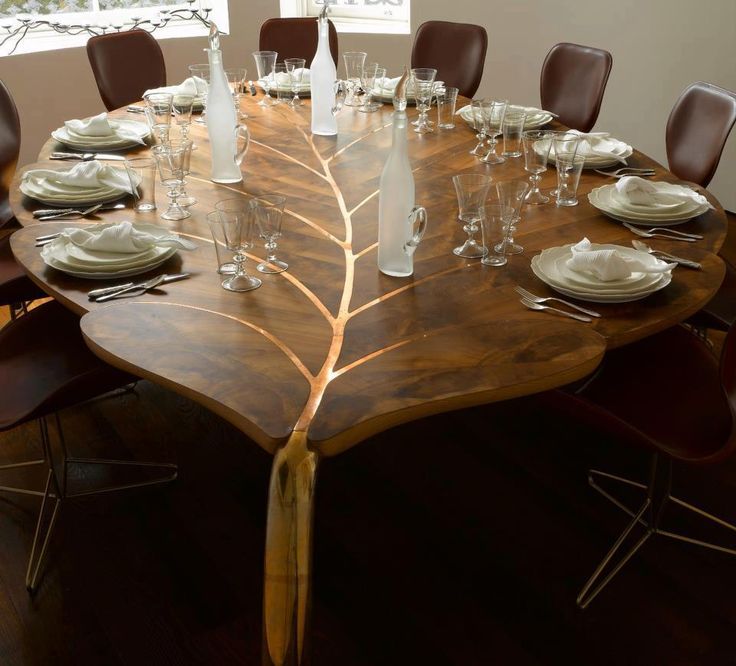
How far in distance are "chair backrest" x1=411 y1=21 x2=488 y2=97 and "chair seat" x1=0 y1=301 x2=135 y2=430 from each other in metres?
2.32

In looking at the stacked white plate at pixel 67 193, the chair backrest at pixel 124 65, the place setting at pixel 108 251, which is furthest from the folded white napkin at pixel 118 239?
the chair backrest at pixel 124 65

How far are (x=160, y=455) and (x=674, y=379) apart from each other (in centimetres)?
142

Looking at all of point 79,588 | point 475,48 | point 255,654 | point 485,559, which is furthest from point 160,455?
point 475,48

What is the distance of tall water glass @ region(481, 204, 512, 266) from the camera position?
5.31 ft

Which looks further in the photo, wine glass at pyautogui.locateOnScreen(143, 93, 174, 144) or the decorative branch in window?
the decorative branch in window

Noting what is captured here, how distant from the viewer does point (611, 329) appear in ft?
4.68

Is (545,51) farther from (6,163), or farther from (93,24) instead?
(6,163)

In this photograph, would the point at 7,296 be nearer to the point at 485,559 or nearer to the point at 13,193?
the point at 13,193

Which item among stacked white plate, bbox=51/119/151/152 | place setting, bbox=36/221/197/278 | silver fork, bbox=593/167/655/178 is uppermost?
place setting, bbox=36/221/197/278

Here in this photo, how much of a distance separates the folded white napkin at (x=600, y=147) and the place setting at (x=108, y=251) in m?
1.19

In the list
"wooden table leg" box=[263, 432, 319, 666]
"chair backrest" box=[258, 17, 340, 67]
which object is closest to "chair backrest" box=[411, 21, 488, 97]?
"chair backrest" box=[258, 17, 340, 67]

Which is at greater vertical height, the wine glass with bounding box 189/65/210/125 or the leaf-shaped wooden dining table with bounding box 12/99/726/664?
the wine glass with bounding box 189/65/210/125

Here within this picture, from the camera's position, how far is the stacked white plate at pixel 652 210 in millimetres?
1880

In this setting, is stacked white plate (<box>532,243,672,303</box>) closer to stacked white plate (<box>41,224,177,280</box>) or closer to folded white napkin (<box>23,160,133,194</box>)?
stacked white plate (<box>41,224,177,280</box>)
